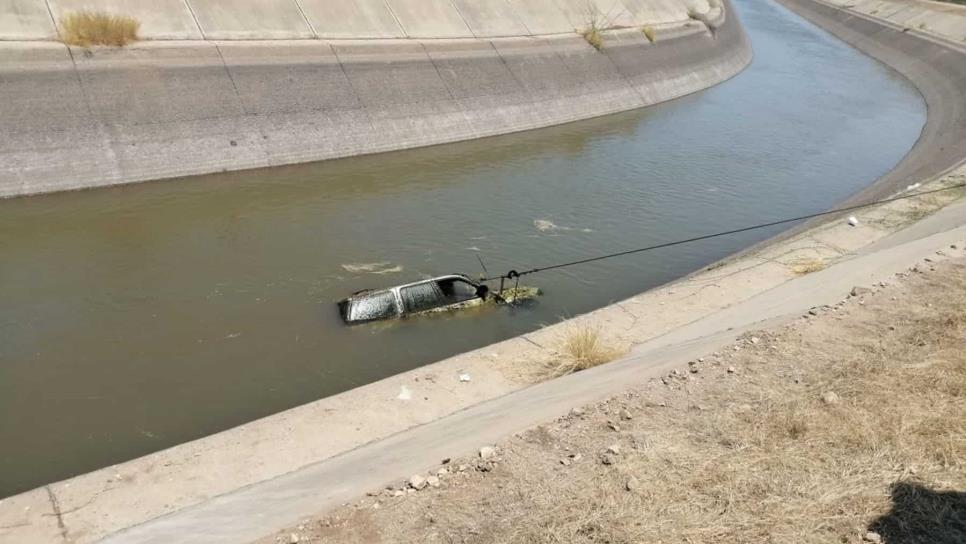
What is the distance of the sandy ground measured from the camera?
5.34m

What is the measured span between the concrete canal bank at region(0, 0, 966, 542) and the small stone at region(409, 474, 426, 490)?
477 mm

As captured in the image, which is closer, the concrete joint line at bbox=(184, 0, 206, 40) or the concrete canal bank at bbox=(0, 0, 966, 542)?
the concrete canal bank at bbox=(0, 0, 966, 542)

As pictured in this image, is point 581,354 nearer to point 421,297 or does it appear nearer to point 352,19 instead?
point 421,297

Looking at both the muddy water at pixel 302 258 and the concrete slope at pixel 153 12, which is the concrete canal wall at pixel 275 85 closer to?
the concrete slope at pixel 153 12

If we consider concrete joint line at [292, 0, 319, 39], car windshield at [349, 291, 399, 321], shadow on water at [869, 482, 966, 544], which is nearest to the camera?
shadow on water at [869, 482, 966, 544]

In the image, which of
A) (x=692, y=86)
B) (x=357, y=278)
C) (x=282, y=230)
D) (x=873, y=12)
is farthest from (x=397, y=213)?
(x=873, y=12)

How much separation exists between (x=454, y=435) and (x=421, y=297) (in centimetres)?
451

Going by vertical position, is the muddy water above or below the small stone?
below

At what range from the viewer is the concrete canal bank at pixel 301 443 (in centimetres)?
589

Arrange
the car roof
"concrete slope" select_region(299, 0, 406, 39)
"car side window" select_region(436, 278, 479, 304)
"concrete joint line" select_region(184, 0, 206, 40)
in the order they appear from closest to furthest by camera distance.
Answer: the car roof, "car side window" select_region(436, 278, 479, 304), "concrete joint line" select_region(184, 0, 206, 40), "concrete slope" select_region(299, 0, 406, 39)

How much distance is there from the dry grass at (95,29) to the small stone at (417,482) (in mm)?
15108

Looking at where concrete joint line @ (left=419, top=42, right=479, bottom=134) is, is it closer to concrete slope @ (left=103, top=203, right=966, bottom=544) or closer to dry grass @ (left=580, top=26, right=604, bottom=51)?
dry grass @ (left=580, top=26, right=604, bottom=51)

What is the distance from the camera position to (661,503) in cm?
557

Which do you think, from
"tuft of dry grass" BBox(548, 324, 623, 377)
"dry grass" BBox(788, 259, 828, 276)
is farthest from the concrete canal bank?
"tuft of dry grass" BBox(548, 324, 623, 377)
